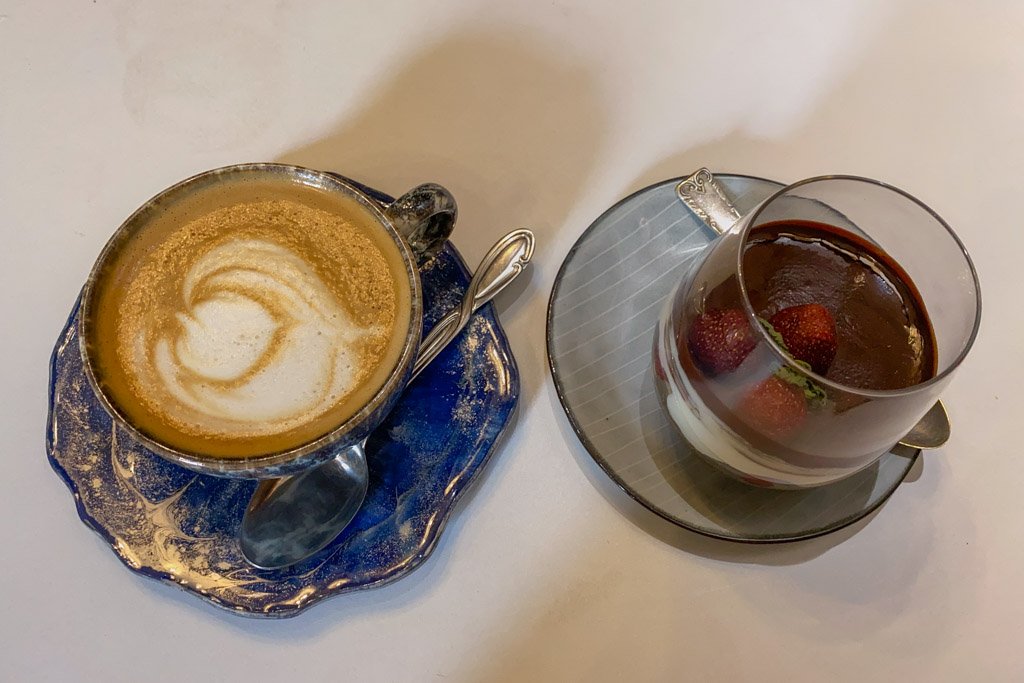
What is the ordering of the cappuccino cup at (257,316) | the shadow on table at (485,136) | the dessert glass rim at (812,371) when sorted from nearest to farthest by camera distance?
the dessert glass rim at (812,371), the cappuccino cup at (257,316), the shadow on table at (485,136)

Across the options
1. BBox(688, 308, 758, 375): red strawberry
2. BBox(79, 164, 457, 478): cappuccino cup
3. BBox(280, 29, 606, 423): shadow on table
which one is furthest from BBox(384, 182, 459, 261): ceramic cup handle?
BBox(688, 308, 758, 375): red strawberry

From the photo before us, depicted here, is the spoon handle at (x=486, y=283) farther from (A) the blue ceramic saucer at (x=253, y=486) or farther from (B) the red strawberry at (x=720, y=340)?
(B) the red strawberry at (x=720, y=340)

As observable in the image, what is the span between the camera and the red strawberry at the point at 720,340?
0.57 metres

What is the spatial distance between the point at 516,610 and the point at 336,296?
33cm

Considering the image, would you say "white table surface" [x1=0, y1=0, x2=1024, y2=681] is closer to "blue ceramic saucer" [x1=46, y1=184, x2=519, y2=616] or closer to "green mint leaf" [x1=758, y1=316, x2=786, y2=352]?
"blue ceramic saucer" [x1=46, y1=184, x2=519, y2=616]

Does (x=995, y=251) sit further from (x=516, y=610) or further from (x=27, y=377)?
(x=27, y=377)

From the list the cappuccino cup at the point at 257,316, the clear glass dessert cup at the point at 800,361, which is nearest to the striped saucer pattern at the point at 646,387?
the clear glass dessert cup at the point at 800,361

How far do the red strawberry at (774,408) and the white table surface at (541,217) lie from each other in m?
0.20

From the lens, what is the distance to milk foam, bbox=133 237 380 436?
65cm

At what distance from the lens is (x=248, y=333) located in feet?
2.16

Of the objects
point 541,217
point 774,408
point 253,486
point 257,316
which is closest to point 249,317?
point 257,316

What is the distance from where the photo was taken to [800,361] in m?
0.58

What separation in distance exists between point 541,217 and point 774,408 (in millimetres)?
369

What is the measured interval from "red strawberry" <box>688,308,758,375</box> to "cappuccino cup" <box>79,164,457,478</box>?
235mm
